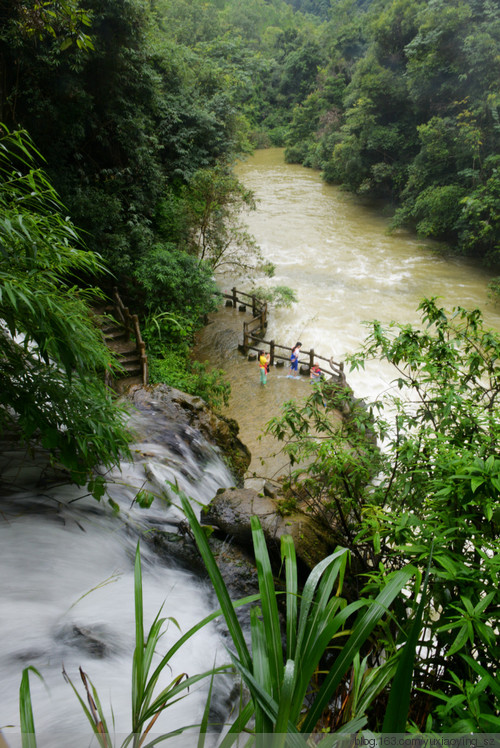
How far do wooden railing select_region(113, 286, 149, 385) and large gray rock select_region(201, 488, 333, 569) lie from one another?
4065 mm

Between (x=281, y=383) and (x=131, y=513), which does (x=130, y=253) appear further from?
(x=131, y=513)

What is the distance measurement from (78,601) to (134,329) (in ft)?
21.5

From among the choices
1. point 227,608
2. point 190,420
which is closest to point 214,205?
point 190,420

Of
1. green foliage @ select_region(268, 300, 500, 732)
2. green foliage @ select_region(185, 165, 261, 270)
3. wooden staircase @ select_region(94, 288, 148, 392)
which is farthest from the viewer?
green foliage @ select_region(185, 165, 261, 270)

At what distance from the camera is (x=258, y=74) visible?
37781 mm

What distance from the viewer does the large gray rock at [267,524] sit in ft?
11.3

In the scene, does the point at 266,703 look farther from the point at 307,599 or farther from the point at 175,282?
the point at 175,282

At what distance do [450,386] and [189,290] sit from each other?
8033mm

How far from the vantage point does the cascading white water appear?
6.97 ft

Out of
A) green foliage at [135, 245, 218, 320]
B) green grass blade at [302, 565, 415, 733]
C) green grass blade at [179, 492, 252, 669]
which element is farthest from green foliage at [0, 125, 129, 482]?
green foliage at [135, 245, 218, 320]

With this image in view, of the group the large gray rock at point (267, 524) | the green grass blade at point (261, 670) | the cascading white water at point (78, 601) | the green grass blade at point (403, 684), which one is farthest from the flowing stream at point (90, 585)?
the green grass blade at point (403, 684)

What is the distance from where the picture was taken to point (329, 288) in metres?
14.1

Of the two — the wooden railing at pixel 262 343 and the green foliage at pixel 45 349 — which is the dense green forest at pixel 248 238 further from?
the wooden railing at pixel 262 343

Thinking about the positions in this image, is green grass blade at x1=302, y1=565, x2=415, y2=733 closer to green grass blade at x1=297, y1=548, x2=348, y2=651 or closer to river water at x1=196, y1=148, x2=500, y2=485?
green grass blade at x1=297, y1=548, x2=348, y2=651
